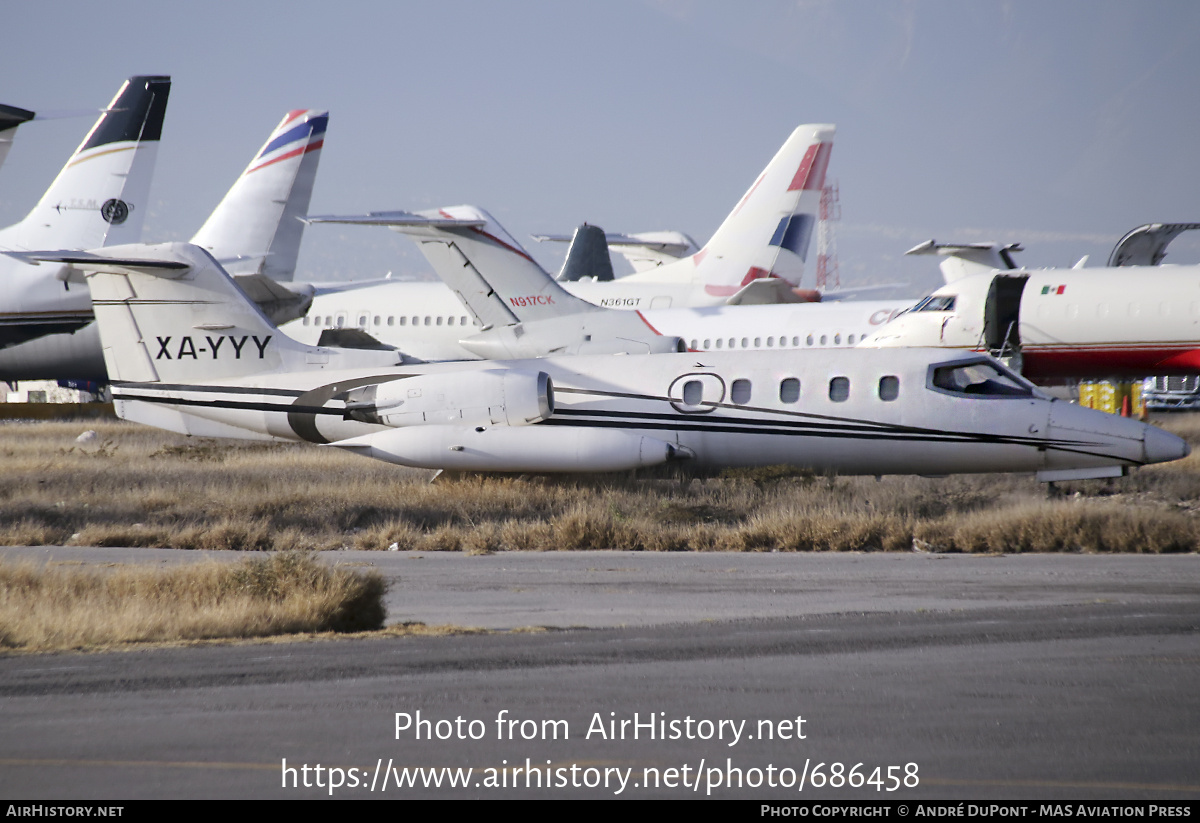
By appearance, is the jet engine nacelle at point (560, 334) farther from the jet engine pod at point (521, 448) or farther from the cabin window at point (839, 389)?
the cabin window at point (839, 389)

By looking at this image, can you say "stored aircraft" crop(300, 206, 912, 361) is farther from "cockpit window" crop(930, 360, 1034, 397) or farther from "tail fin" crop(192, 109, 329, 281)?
"tail fin" crop(192, 109, 329, 281)

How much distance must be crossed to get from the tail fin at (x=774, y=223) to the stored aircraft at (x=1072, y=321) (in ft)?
28.9

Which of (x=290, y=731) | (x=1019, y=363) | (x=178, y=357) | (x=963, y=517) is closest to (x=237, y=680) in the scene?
(x=290, y=731)

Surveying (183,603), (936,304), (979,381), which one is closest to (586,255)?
(936,304)

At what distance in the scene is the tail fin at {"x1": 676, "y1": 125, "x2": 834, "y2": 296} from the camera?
109 ft

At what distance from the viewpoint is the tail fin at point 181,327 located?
61.1ft

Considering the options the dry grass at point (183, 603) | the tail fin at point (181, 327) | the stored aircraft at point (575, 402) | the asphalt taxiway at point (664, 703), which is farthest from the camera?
the tail fin at point (181, 327)

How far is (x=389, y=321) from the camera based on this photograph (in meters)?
35.6

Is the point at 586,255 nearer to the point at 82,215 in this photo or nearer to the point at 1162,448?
the point at 82,215

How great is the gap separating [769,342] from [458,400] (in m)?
9.95

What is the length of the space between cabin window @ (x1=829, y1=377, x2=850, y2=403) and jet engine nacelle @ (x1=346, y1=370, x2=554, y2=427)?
4225mm

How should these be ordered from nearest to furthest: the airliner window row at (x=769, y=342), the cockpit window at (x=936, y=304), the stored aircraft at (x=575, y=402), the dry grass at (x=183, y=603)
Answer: the dry grass at (x=183, y=603), the stored aircraft at (x=575, y=402), the cockpit window at (x=936, y=304), the airliner window row at (x=769, y=342)

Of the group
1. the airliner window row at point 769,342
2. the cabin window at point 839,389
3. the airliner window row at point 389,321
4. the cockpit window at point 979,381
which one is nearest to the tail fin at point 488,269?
the airliner window row at point 769,342

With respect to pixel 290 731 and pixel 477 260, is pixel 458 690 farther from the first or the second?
pixel 477 260
